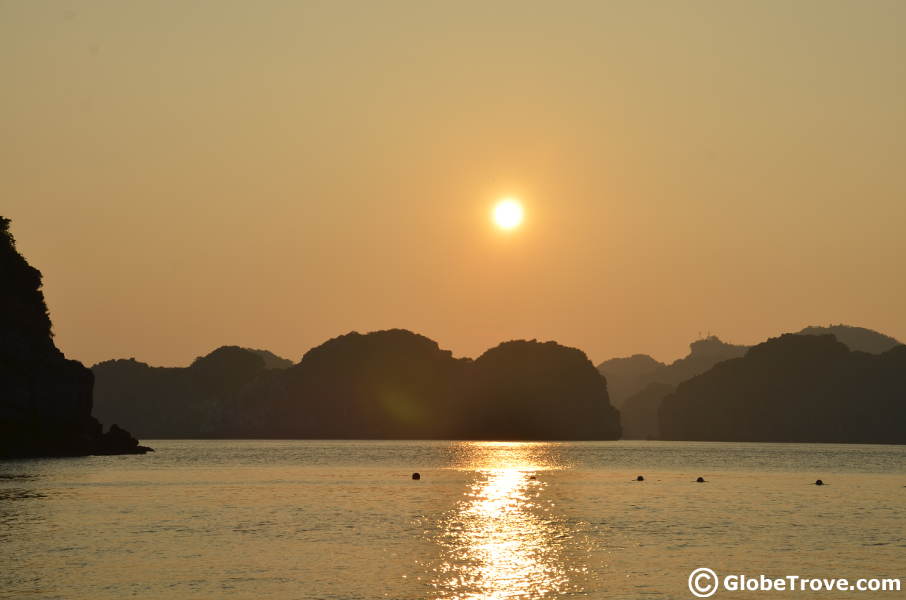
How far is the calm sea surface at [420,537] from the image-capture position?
5453 cm

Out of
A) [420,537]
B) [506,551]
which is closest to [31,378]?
[420,537]

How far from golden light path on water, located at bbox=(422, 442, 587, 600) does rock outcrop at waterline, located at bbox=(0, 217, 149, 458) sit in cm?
9000

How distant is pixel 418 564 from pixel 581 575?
906 cm

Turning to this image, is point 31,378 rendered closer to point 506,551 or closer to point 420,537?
point 420,537

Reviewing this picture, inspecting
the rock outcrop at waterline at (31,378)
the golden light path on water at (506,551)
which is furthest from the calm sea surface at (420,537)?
the rock outcrop at waterline at (31,378)

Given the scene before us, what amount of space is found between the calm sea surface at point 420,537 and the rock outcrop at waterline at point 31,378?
39004 millimetres

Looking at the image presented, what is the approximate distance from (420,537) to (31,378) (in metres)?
118

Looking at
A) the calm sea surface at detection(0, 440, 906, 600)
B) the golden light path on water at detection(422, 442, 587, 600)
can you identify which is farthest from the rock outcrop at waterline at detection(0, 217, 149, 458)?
the golden light path on water at detection(422, 442, 587, 600)

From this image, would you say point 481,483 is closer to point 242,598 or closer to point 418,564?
point 418,564

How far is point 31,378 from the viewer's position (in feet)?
576

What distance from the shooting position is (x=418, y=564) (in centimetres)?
6169

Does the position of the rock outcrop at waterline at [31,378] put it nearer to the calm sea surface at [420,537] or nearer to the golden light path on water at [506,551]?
the calm sea surface at [420,537]

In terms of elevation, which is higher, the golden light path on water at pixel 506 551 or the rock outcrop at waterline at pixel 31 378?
the rock outcrop at waterline at pixel 31 378

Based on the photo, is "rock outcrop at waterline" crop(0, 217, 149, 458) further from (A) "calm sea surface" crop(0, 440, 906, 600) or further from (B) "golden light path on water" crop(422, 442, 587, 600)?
(B) "golden light path on water" crop(422, 442, 587, 600)
